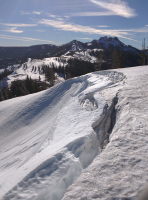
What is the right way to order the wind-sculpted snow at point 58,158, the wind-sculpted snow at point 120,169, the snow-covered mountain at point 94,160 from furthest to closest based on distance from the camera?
the wind-sculpted snow at point 58,158 < the snow-covered mountain at point 94,160 < the wind-sculpted snow at point 120,169

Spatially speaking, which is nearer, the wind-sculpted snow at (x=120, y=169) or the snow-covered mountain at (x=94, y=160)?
the wind-sculpted snow at (x=120, y=169)

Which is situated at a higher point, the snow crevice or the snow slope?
the snow slope

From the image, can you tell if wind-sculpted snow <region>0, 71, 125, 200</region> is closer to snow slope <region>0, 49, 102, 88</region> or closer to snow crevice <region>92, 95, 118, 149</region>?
snow crevice <region>92, 95, 118, 149</region>

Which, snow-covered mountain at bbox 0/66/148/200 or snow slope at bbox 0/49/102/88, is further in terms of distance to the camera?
snow slope at bbox 0/49/102/88

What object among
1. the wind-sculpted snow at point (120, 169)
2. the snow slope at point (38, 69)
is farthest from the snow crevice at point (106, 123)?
the snow slope at point (38, 69)

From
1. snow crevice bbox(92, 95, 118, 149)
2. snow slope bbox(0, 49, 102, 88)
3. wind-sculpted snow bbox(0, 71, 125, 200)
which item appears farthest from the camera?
snow slope bbox(0, 49, 102, 88)

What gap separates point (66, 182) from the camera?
4.40 m

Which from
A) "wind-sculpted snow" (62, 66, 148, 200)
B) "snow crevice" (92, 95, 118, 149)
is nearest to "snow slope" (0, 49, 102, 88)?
"snow crevice" (92, 95, 118, 149)

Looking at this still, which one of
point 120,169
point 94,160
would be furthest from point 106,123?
point 120,169

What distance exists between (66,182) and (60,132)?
10.3 feet

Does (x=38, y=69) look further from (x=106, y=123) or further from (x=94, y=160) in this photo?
(x=94, y=160)

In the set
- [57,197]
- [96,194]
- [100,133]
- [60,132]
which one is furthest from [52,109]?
[96,194]

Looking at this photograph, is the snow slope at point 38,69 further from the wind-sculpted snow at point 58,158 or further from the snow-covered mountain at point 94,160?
the snow-covered mountain at point 94,160

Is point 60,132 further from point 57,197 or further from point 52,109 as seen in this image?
point 52,109
